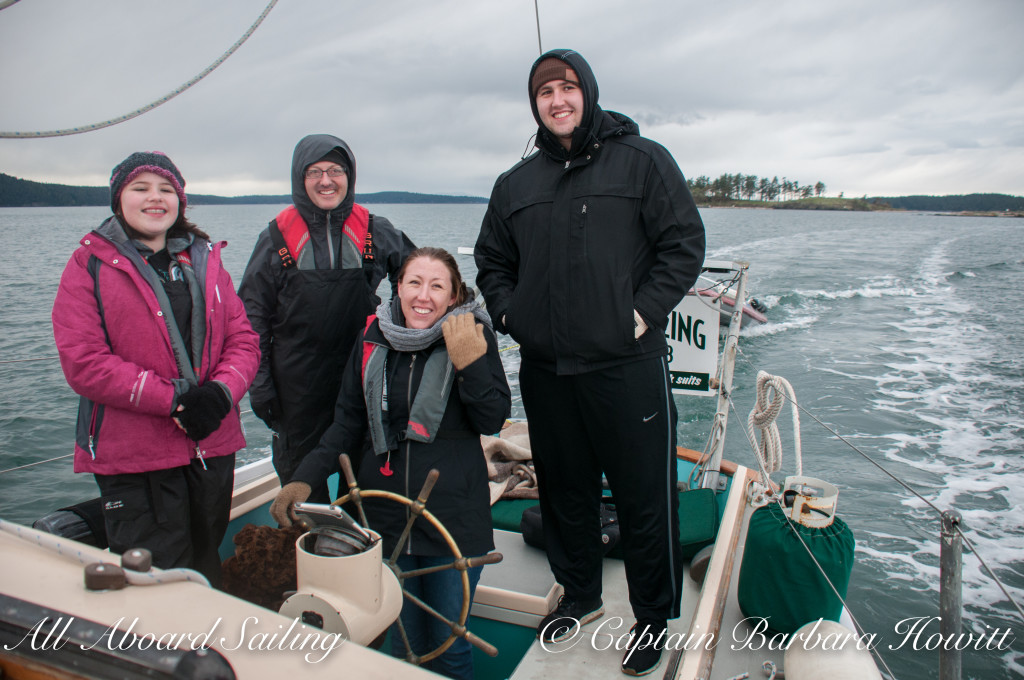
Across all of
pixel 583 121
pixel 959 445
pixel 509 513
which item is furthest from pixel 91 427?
pixel 959 445

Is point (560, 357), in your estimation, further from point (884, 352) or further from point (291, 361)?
point (884, 352)

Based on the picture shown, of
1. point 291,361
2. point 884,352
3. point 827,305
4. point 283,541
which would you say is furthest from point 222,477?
point 827,305

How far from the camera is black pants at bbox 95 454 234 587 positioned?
172 centimetres

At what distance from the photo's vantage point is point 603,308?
1.85 meters

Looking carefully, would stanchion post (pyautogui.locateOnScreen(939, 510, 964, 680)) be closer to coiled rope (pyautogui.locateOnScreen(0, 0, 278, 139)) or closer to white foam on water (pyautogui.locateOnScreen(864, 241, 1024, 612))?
coiled rope (pyautogui.locateOnScreen(0, 0, 278, 139))

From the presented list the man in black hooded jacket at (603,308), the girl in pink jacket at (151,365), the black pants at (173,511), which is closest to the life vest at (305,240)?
the girl in pink jacket at (151,365)

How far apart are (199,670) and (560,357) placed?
124 cm

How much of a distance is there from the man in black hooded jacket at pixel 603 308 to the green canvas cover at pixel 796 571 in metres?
0.26

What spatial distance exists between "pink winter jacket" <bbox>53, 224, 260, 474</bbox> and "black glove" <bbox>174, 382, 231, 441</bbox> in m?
0.03

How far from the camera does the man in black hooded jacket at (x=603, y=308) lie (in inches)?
73.3

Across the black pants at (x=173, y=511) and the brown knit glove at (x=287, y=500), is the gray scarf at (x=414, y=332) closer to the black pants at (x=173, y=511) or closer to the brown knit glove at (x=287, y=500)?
the brown knit glove at (x=287, y=500)

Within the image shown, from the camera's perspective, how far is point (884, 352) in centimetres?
1015

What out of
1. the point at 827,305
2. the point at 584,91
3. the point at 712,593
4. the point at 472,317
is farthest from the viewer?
the point at 827,305

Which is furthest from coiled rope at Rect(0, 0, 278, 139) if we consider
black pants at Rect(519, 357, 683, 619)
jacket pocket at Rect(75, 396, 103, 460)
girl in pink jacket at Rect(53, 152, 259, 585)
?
black pants at Rect(519, 357, 683, 619)
